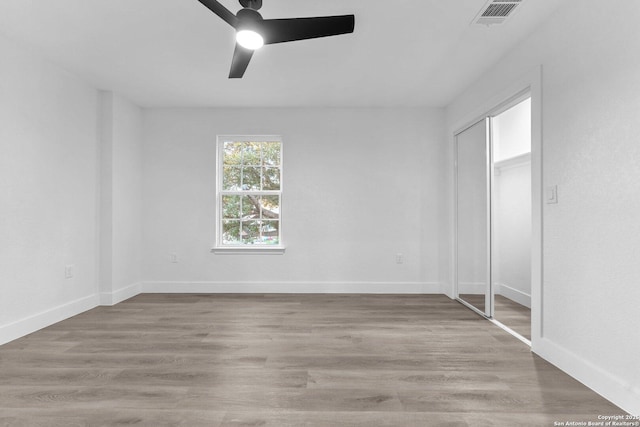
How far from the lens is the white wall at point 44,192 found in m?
Answer: 3.04

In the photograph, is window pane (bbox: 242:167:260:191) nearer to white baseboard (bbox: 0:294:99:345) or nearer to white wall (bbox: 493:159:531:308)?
white baseboard (bbox: 0:294:99:345)

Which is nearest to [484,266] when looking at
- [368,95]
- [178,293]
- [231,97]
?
[368,95]

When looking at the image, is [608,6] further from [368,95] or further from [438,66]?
[368,95]

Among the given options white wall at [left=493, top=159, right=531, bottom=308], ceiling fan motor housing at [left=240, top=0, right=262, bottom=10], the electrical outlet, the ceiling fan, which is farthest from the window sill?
ceiling fan motor housing at [left=240, top=0, right=262, bottom=10]

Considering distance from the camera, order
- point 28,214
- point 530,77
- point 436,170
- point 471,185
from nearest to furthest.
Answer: point 530,77 < point 28,214 < point 471,185 < point 436,170

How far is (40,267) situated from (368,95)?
3.86m

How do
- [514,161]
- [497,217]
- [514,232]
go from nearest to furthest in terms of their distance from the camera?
[514,161]
[514,232]
[497,217]

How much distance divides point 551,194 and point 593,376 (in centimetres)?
118

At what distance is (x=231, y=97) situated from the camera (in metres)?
4.50

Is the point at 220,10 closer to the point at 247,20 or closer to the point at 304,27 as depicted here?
the point at 247,20

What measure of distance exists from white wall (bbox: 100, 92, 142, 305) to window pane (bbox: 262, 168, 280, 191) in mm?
1663

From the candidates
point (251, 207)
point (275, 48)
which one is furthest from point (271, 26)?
point (251, 207)

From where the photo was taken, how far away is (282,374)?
240 cm

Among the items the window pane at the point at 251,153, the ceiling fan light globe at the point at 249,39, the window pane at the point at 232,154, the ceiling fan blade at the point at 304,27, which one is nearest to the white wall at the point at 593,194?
the ceiling fan blade at the point at 304,27
